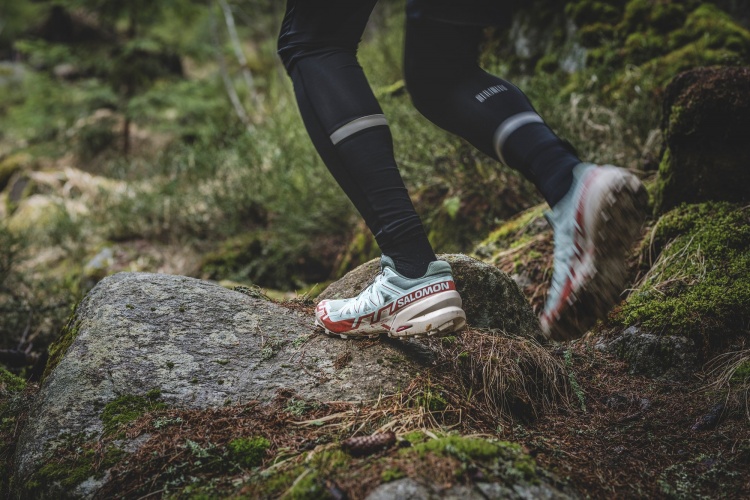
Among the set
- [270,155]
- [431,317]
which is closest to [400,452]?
[431,317]

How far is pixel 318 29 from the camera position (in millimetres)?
1564

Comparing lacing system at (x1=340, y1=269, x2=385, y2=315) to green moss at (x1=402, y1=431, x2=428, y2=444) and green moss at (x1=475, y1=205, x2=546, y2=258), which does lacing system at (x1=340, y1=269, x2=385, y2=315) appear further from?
green moss at (x1=475, y1=205, x2=546, y2=258)

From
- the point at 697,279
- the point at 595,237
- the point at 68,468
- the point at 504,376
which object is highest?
the point at 595,237

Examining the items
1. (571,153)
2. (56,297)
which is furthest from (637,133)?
(56,297)

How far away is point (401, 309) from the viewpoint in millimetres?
1513

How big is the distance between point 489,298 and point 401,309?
526 millimetres

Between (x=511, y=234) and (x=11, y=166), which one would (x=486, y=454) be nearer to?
(x=511, y=234)

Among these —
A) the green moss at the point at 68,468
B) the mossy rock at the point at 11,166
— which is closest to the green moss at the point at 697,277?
the green moss at the point at 68,468

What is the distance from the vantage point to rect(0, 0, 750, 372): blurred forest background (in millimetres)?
3463

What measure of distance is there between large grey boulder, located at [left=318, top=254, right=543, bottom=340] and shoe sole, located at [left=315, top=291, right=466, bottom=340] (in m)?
0.39

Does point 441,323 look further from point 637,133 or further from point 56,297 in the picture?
point 56,297

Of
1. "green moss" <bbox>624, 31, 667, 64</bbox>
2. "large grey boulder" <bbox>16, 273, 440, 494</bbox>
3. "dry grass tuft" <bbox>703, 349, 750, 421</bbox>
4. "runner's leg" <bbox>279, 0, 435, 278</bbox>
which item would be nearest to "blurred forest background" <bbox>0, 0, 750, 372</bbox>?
"green moss" <bbox>624, 31, 667, 64</bbox>

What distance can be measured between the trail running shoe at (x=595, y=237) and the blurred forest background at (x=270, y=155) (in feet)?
3.86

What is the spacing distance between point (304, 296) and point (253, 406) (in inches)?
35.8
